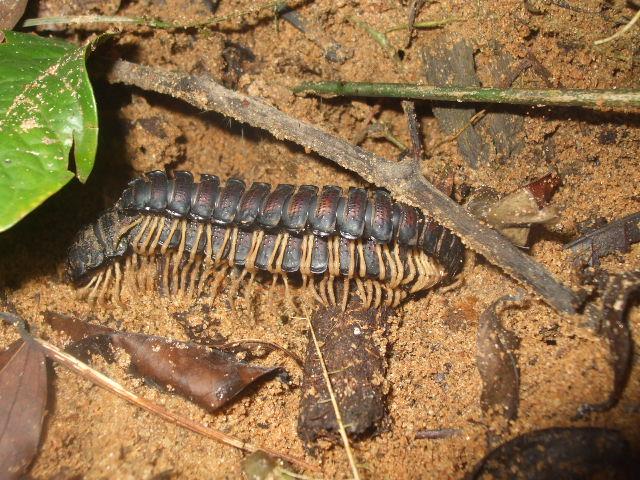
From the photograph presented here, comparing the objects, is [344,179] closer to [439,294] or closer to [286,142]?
[286,142]

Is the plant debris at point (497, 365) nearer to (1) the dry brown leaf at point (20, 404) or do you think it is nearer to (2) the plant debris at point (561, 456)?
(2) the plant debris at point (561, 456)

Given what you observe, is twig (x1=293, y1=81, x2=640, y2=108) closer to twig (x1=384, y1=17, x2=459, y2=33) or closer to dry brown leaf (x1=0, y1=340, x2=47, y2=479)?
twig (x1=384, y1=17, x2=459, y2=33)

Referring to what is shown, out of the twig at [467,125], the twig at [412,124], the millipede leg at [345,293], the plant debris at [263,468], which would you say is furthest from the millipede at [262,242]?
the plant debris at [263,468]

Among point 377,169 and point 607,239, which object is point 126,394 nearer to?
point 377,169

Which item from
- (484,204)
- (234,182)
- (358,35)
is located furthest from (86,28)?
(484,204)

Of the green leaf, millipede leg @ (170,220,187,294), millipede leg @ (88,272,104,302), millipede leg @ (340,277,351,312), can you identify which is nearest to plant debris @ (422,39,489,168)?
millipede leg @ (340,277,351,312)

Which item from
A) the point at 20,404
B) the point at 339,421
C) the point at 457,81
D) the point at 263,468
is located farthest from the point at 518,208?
the point at 20,404
